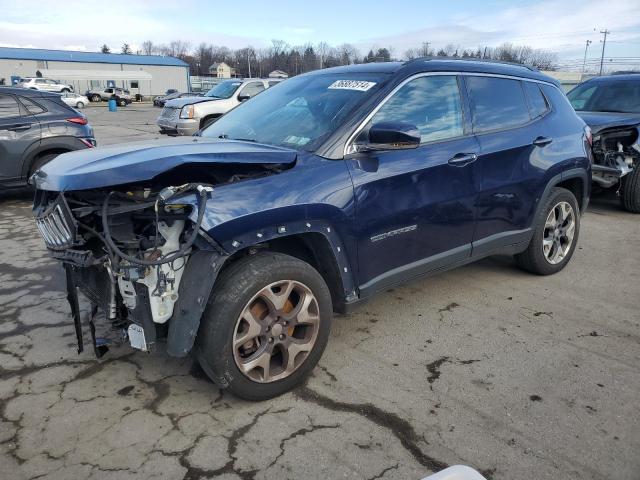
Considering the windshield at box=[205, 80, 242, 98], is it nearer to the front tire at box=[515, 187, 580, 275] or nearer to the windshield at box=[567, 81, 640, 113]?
the windshield at box=[567, 81, 640, 113]

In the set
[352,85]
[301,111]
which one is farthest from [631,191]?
[301,111]

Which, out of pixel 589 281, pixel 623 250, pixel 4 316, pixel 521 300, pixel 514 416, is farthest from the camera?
pixel 623 250

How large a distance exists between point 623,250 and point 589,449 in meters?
3.97

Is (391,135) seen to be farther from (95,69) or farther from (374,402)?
(95,69)

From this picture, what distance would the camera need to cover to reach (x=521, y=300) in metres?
4.27

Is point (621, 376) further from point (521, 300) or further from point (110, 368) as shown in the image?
point (110, 368)

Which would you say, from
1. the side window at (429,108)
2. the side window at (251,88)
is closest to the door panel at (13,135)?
the side window at (429,108)

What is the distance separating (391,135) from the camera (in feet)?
9.68

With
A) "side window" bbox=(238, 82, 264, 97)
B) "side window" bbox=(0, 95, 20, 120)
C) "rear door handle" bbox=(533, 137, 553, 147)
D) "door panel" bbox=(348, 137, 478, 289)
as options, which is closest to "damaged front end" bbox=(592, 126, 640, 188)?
"rear door handle" bbox=(533, 137, 553, 147)

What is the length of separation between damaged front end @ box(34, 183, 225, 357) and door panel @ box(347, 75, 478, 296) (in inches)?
40.3

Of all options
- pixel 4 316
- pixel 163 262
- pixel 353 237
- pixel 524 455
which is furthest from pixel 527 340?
pixel 4 316

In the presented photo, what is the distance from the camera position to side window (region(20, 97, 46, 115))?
24.4ft

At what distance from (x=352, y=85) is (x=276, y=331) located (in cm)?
179

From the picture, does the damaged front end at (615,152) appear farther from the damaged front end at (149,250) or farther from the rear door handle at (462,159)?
the damaged front end at (149,250)
